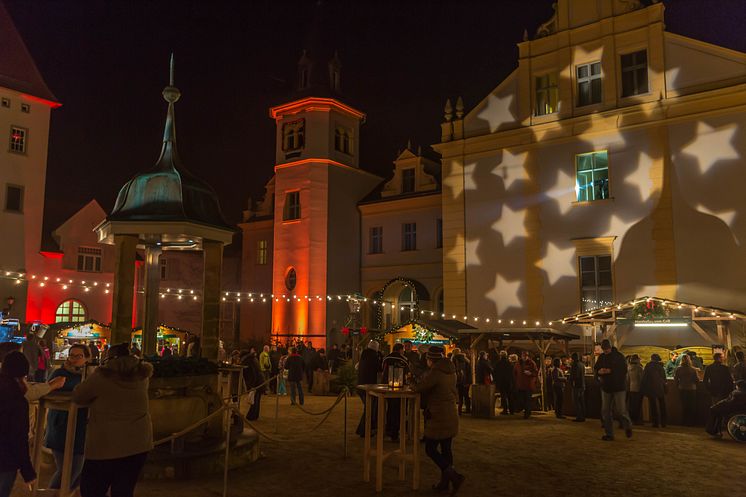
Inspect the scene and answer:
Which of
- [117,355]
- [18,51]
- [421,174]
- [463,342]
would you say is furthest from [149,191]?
[18,51]

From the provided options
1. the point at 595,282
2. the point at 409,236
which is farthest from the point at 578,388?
the point at 409,236

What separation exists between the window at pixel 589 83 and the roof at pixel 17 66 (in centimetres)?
2688

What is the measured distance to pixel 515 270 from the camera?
2439 centimetres

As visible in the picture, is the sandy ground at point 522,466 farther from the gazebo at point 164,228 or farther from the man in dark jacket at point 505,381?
the gazebo at point 164,228

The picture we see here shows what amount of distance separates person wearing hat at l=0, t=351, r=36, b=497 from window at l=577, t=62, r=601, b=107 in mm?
22149

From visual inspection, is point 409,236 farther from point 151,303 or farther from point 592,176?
point 151,303

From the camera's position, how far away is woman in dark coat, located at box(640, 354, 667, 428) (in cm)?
1443

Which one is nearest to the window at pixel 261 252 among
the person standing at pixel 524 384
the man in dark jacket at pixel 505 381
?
the man in dark jacket at pixel 505 381

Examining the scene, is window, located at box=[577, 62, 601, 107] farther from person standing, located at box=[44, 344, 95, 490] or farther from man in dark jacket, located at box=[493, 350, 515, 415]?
person standing, located at box=[44, 344, 95, 490]

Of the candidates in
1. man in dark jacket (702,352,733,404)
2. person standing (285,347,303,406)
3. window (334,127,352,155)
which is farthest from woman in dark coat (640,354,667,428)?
window (334,127,352,155)

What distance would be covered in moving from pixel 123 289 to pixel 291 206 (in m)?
23.1

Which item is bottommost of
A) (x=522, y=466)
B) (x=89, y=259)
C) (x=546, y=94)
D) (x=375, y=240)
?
(x=522, y=466)

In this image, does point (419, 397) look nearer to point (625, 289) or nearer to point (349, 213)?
point (625, 289)

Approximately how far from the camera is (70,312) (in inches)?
1312
